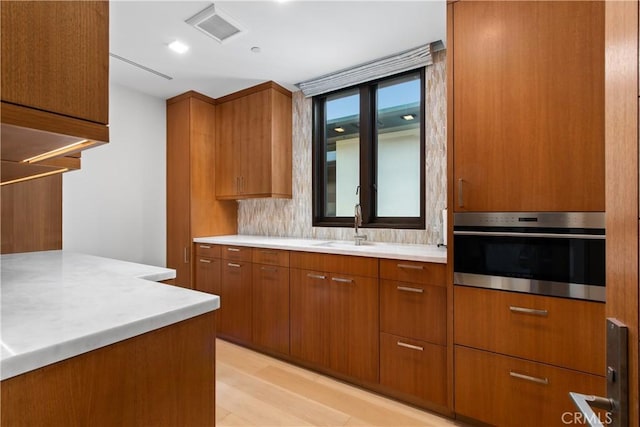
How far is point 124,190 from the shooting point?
3168 millimetres

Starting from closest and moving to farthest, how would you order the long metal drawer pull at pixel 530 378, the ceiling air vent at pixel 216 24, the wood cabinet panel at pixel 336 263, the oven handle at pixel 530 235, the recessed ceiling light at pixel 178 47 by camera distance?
the oven handle at pixel 530 235, the long metal drawer pull at pixel 530 378, the ceiling air vent at pixel 216 24, the wood cabinet panel at pixel 336 263, the recessed ceiling light at pixel 178 47

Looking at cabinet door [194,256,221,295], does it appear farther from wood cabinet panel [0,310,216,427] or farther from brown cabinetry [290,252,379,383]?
wood cabinet panel [0,310,216,427]

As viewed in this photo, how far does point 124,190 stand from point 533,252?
354cm

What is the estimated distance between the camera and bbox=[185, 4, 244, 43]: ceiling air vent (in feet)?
6.48

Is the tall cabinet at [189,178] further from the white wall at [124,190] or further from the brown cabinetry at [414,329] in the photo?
the brown cabinetry at [414,329]

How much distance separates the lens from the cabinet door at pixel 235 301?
2770mm

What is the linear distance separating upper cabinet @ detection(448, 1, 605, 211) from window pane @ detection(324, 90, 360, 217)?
51.1 inches

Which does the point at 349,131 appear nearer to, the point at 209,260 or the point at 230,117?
the point at 230,117

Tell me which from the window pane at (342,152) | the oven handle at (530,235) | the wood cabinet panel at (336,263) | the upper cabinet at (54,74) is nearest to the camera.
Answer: the upper cabinet at (54,74)

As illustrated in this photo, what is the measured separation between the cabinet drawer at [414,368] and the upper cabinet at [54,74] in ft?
6.38

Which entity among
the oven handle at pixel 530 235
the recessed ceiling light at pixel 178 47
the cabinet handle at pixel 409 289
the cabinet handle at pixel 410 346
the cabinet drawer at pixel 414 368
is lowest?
the cabinet drawer at pixel 414 368

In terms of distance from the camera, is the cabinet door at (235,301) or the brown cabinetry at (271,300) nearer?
the brown cabinetry at (271,300)

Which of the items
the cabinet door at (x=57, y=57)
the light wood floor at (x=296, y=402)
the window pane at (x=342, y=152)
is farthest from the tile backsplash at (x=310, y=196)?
the cabinet door at (x=57, y=57)

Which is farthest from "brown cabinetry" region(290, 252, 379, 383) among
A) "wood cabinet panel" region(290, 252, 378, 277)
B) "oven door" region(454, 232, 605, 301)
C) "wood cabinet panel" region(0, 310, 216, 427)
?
"wood cabinet panel" region(0, 310, 216, 427)
